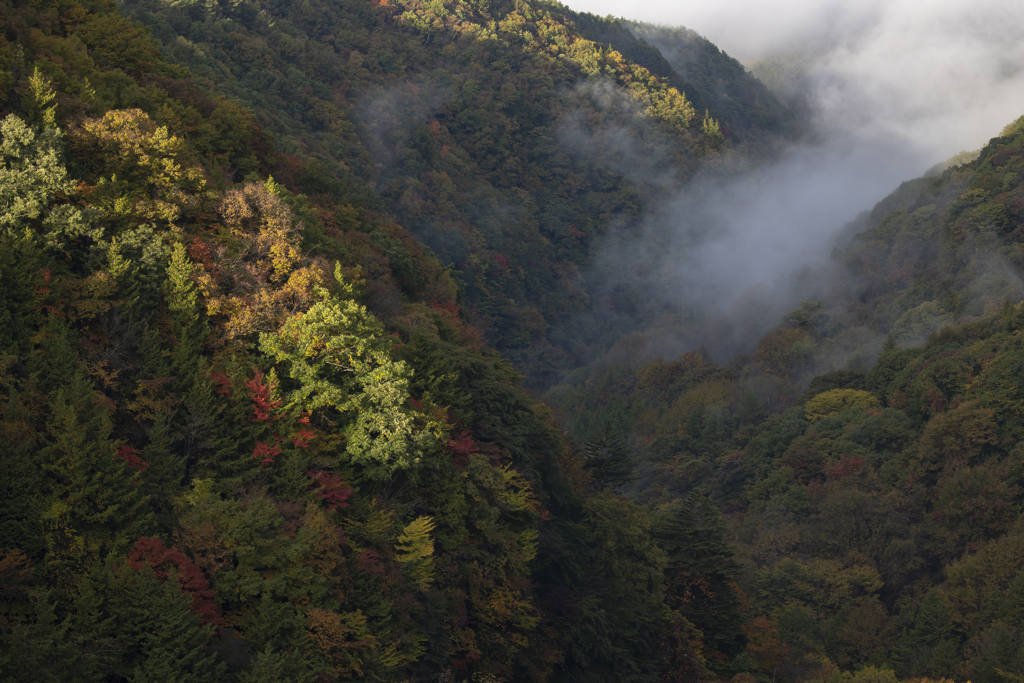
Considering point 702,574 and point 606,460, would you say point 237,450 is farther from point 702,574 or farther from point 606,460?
point 606,460

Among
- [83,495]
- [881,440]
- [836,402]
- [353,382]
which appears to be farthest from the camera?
[836,402]

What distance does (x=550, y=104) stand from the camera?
16700cm

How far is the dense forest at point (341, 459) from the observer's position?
982 inches

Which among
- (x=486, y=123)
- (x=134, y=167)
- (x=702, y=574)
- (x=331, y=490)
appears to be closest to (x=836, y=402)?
(x=702, y=574)

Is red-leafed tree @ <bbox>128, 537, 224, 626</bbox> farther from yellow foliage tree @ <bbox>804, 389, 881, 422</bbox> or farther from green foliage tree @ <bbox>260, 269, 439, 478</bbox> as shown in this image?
yellow foliage tree @ <bbox>804, 389, 881, 422</bbox>

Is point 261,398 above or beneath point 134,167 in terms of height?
beneath

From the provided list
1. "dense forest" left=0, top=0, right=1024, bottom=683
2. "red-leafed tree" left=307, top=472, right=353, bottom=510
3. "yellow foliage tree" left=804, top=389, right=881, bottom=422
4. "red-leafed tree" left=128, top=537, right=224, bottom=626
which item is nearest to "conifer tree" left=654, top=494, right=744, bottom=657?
"dense forest" left=0, top=0, right=1024, bottom=683

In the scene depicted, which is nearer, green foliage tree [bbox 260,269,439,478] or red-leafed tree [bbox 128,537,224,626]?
red-leafed tree [bbox 128,537,224,626]

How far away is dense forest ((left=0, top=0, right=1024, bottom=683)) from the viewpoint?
24.9 m

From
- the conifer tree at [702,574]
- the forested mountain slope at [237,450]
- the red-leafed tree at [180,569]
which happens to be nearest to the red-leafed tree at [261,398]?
the forested mountain slope at [237,450]

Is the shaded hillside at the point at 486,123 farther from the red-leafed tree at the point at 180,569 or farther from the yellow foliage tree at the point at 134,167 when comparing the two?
the red-leafed tree at the point at 180,569

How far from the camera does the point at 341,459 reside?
32750mm

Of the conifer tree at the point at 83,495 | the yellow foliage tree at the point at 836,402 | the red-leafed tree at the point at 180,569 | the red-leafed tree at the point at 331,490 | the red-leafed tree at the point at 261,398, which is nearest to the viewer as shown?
the conifer tree at the point at 83,495

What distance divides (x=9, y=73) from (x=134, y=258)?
8586mm
